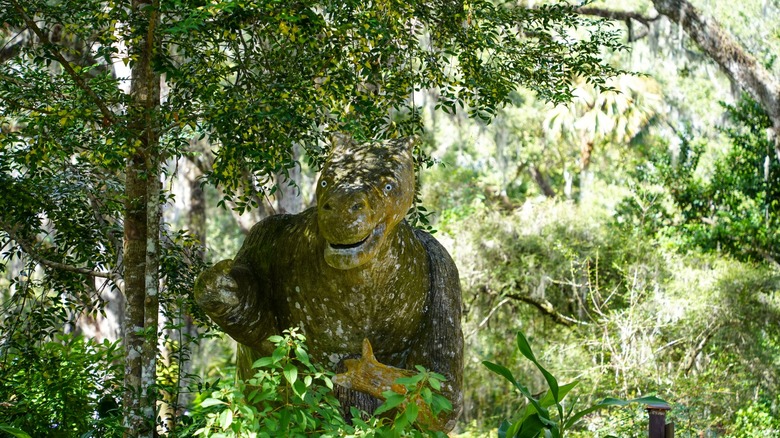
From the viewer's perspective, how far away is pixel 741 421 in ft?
28.2

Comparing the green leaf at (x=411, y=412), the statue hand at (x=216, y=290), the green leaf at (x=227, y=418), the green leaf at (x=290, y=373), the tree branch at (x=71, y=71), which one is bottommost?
the green leaf at (x=411, y=412)

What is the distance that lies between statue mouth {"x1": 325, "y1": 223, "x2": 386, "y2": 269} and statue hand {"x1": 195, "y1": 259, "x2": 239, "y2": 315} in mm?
421

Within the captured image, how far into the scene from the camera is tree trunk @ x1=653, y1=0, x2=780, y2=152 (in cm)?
1020

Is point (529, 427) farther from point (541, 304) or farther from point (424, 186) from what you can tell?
point (424, 186)

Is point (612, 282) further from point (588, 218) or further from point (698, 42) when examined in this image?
point (698, 42)

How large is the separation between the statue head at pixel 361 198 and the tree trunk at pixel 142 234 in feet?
3.33

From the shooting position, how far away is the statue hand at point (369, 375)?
289 centimetres

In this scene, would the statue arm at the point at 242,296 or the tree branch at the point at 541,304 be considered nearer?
the statue arm at the point at 242,296

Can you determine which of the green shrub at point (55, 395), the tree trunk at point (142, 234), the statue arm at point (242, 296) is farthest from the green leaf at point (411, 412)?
the green shrub at point (55, 395)

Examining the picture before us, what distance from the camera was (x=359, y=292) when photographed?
3010mm

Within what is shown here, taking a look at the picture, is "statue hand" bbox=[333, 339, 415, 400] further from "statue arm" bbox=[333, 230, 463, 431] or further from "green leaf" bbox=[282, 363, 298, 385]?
"green leaf" bbox=[282, 363, 298, 385]

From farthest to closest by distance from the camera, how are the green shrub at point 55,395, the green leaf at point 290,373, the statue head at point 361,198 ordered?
the green shrub at point 55,395, the statue head at point 361,198, the green leaf at point 290,373

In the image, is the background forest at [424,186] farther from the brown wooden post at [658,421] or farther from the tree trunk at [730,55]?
the brown wooden post at [658,421]

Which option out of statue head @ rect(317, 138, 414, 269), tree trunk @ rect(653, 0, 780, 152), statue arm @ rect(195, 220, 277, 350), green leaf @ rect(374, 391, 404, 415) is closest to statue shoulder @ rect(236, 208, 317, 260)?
statue arm @ rect(195, 220, 277, 350)
